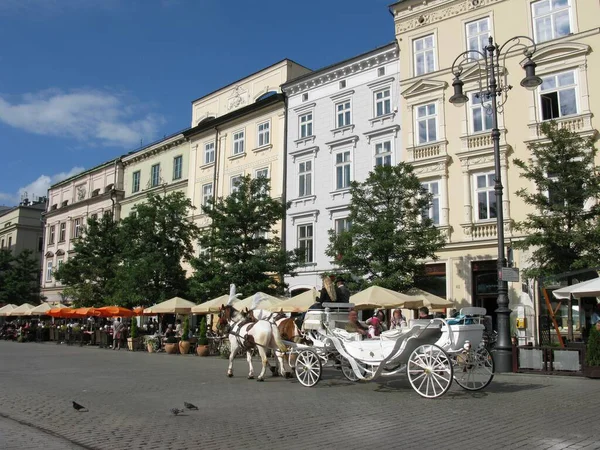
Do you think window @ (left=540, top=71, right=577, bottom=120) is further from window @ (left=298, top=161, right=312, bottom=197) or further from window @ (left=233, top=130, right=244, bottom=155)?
window @ (left=233, top=130, right=244, bottom=155)

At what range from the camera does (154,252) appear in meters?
29.1

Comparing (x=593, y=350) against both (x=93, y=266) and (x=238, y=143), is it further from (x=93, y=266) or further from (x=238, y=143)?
(x=93, y=266)

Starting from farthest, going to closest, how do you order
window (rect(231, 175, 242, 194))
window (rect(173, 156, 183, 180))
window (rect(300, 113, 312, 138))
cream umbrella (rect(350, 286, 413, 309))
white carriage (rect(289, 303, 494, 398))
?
window (rect(173, 156, 183, 180)) → window (rect(300, 113, 312, 138)) → window (rect(231, 175, 242, 194)) → cream umbrella (rect(350, 286, 413, 309)) → white carriage (rect(289, 303, 494, 398))

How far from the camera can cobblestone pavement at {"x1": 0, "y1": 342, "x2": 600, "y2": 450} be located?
691cm

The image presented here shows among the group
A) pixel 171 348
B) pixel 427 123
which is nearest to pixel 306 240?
pixel 427 123

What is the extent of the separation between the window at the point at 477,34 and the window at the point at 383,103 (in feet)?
14.7

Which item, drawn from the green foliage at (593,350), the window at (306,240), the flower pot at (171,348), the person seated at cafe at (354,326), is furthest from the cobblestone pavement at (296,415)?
the window at (306,240)

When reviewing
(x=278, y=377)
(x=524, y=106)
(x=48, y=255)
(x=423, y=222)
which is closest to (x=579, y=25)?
(x=524, y=106)

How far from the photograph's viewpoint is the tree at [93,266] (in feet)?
118

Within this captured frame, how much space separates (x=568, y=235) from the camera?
17.2 meters

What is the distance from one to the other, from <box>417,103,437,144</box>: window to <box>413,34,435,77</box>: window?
1.76m

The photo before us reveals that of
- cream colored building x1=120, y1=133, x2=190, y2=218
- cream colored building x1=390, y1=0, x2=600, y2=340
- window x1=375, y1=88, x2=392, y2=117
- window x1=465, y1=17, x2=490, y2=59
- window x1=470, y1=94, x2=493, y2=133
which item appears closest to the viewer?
cream colored building x1=390, y1=0, x2=600, y2=340

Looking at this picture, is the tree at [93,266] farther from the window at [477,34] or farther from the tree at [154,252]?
the window at [477,34]

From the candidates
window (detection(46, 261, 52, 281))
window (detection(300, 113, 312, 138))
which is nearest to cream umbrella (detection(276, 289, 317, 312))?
window (detection(300, 113, 312, 138))
